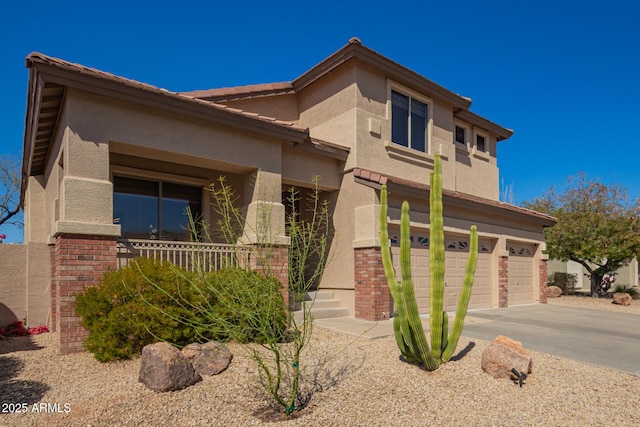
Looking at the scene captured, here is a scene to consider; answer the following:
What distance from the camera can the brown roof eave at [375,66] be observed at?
11422mm

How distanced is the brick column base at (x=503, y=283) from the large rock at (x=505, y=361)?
27.4ft

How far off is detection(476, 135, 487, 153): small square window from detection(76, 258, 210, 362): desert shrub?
1366 centimetres

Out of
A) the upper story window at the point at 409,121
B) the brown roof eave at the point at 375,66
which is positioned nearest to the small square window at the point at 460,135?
the brown roof eave at the point at 375,66

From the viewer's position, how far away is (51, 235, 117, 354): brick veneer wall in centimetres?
692

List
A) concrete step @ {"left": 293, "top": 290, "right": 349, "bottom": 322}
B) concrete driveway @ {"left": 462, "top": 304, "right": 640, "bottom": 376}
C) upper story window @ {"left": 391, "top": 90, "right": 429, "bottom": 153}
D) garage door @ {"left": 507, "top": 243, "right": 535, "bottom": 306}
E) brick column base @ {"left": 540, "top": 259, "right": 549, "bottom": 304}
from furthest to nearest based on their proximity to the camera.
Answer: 1. brick column base @ {"left": 540, "top": 259, "right": 549, "bottom": 304}
2. garage door @ {"left": 507, "top": 243, "right": 535, "bottom": 306}
3. upper story window @ {"left": 391, "top": 90, "right": 429, "bottom": 153}
4. concrete step @ {"left": 293, "top": 290, "right": 349, "bottom": 322}
5. concrete driveway @ {"left": 462, "top": 304, "right": 640, "bottom": 376}

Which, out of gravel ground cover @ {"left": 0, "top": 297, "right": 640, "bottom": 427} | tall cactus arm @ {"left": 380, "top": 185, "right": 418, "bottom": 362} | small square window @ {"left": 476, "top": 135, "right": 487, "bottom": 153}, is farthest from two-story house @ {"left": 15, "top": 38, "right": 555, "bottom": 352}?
tall cactus arm @ {"left": 380, "top": 185, "right": 418, "bottom": 362}

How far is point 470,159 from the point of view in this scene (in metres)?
16.1

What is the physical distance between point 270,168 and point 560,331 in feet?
24.8

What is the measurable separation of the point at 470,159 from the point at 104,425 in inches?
577

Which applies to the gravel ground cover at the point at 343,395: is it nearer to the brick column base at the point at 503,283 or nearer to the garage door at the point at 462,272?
the garage door at the point at 462,272

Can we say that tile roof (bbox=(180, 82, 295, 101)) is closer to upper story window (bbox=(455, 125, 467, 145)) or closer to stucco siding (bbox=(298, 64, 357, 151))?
stucco siding (bbox=(298, 64, 357, 151))

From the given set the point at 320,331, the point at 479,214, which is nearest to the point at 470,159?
the point at 479,214

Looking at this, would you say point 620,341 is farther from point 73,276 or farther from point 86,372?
point 73,276

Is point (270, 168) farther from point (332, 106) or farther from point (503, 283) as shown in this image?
point (503, 283)
